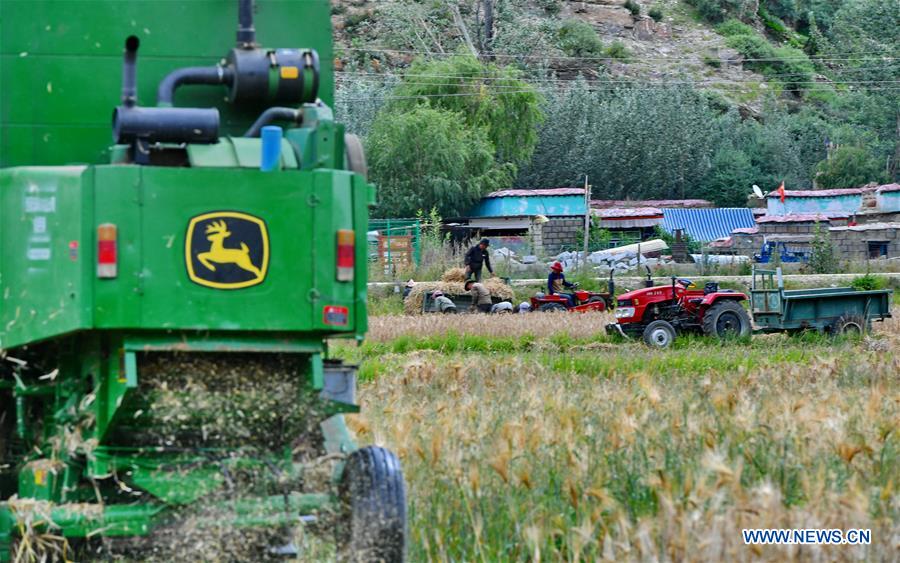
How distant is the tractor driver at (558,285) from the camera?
32438mm

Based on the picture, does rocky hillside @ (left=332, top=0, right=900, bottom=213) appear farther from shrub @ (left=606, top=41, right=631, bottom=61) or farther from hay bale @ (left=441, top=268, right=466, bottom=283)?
hay bale @ (left=441, top=268, right=466, bottom=283)

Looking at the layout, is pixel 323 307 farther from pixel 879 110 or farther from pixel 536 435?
pixel 879 110

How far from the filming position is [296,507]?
291 inches

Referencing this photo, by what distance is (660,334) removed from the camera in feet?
81.4

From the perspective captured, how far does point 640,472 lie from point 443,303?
23676 millimetres

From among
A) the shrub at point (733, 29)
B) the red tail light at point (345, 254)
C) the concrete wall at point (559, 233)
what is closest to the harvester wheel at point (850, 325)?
the red tail light at point (345, 254)

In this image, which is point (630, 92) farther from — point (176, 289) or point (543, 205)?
point (176, 289)

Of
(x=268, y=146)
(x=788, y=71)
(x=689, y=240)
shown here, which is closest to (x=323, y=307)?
(x=268, y=146)

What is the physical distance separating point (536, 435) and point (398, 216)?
5165 centimetres

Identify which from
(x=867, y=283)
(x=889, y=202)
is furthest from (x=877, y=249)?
(x=867, y=283)

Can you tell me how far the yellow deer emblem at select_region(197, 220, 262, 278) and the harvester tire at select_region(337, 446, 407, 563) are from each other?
4.33ft

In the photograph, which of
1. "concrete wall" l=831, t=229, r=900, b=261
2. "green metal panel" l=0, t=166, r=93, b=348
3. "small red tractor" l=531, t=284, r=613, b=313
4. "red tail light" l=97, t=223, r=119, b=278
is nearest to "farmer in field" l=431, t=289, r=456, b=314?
"small red tractor" l=531, t=284, r=613, b=313

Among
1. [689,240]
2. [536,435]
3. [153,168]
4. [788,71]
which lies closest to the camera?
[153,168]

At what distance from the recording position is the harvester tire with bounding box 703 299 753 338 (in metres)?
24.8
